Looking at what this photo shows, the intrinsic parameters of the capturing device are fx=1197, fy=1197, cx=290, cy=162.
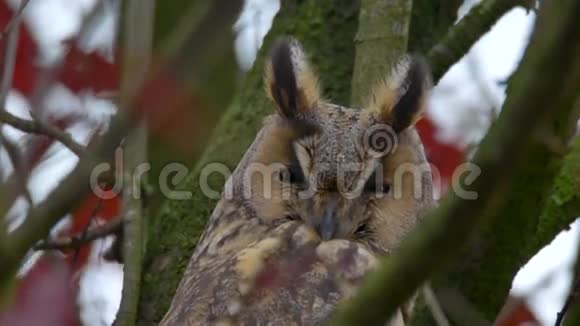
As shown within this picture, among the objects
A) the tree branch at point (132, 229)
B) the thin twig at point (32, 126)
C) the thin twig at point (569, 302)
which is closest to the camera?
the thin twig at point (569, 302)

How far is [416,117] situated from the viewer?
3018 mm

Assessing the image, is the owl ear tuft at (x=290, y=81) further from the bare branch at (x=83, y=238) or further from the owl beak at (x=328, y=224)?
the bare branch at (x=83, y=238)

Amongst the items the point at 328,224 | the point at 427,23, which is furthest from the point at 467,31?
the point at 328,224

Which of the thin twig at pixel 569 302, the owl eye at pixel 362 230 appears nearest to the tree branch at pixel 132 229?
the owl eye at pixel 362 230

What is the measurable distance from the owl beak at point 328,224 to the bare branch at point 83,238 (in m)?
0.57

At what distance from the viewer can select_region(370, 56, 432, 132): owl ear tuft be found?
2.98 metres

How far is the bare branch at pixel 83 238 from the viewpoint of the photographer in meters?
2.61

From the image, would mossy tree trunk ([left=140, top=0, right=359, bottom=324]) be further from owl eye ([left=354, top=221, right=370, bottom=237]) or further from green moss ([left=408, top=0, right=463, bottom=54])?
owl eye ([left=354, top=221, right=370, bottom=237])

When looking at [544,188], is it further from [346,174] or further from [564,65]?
[346,174]

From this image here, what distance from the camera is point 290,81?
121 inches

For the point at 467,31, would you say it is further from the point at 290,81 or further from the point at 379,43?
the point at 290,81

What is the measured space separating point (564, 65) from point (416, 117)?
173cm

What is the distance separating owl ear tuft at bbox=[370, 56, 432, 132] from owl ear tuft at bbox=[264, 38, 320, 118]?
174 millimetres

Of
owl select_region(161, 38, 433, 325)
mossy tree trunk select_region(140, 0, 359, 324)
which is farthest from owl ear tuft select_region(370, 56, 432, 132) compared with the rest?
mossy tree trunk select_region(140, 0, 359, 324)
